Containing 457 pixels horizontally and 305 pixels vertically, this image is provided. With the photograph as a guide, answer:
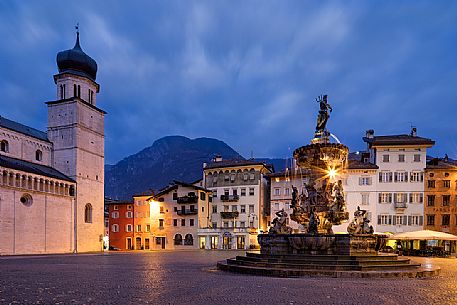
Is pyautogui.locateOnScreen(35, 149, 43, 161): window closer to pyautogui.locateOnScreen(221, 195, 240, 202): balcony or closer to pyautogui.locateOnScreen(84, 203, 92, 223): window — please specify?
pyautogui.locateOnScreen(84, 203, 92, 223): window

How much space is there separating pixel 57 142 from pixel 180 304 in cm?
5087

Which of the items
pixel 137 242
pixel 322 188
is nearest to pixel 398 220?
pixel 322 188

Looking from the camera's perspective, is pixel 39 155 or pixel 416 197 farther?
pixel 39 155

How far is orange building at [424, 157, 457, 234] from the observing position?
50625mm

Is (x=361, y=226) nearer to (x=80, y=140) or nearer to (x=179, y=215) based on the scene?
(x=80, y=140)

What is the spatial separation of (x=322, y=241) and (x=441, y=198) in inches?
1594

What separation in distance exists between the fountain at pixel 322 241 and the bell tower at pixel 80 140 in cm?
3940

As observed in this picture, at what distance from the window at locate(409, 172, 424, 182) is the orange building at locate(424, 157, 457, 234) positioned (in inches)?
20.0

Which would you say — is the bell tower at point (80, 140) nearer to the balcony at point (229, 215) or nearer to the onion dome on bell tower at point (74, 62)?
the onion dome on bell tower at point (74, 62)

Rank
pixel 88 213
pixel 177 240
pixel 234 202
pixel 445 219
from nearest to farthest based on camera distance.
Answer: pixel 445 219 < pixel 88 213 < pixel 177 240 < pixel 234 202

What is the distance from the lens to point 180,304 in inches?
382

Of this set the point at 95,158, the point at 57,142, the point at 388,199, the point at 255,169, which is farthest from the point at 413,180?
the point at 57,142

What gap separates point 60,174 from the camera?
175ft

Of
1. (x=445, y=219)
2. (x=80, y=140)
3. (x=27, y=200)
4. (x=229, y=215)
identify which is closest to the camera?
(x=27, y=200)
